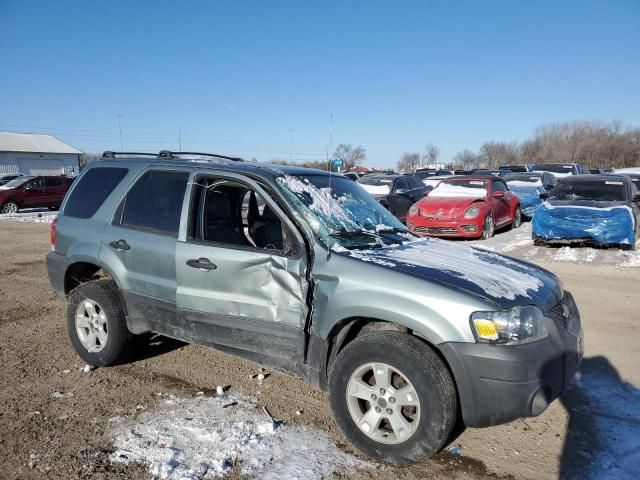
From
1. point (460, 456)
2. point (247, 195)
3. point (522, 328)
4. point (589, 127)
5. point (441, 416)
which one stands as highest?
point (589, 127)

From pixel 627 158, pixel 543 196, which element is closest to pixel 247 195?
pixel 543 196

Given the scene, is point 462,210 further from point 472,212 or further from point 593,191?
point 593,191

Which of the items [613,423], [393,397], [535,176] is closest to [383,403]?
[393,397]

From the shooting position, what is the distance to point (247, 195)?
4.35 metres

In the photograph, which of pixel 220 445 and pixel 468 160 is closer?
pixel 220 445

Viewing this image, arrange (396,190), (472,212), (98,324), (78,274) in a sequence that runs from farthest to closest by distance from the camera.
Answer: (396,190)
(472,212)
(78,274)
(98,324)

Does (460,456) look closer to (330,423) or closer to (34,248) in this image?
(330,423)

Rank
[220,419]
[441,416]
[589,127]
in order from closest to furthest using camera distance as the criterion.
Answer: [441,416]
[220,419]
[589,127]

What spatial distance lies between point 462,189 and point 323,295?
423 inches

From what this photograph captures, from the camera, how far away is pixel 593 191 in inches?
445

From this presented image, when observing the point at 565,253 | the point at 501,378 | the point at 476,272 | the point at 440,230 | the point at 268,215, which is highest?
the point at 268,215

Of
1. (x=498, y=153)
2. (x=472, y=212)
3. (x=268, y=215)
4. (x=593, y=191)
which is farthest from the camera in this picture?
(x=498, y=153)

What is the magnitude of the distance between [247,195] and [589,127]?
3506 inches

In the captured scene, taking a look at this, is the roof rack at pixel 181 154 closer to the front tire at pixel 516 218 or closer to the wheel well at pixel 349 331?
the wheel well at pixel 349 331
